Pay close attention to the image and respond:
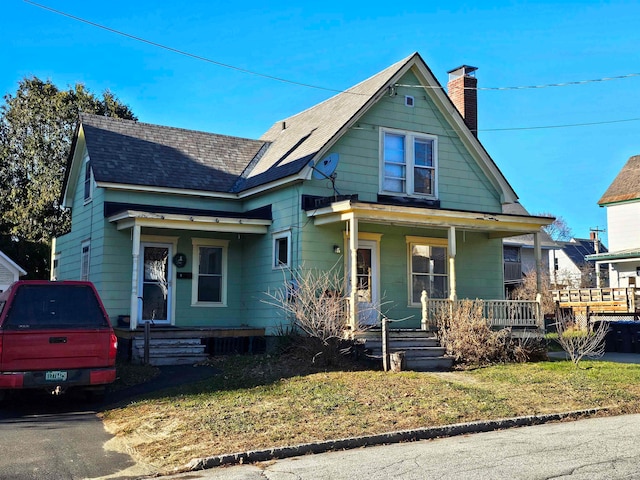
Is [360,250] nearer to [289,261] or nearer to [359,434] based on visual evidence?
[289,261]

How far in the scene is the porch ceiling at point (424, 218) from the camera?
15617 mm

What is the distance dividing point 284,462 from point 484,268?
13635mm

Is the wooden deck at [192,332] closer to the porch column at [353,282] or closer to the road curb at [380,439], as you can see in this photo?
the porch column at [353,282]

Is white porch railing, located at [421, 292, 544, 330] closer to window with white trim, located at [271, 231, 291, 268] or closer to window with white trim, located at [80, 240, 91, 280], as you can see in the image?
window with white trim, located at [271, 231, 291, 268]

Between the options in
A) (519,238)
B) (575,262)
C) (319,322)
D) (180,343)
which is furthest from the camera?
(575,262)

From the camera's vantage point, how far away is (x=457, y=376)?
13367 mm

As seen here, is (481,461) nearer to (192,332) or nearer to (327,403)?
(327,403)

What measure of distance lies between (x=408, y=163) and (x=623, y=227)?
2234cm

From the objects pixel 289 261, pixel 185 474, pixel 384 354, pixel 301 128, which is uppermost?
pixel 301 128

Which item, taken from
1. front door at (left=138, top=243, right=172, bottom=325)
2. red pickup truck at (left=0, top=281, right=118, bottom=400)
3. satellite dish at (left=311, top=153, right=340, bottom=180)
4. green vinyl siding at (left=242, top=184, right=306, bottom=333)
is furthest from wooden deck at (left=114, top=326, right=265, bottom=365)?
satellite dish at (left=311, top=153, right=340, bottom=180)

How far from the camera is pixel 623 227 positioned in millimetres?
36250

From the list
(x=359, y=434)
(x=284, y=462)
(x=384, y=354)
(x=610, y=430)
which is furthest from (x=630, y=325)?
(x=284, y=462)

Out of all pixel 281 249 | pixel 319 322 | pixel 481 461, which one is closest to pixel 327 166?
pixel 281 249

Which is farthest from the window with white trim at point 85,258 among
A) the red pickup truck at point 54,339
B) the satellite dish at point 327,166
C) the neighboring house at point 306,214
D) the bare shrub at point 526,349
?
the bare shrub at point 526,349
